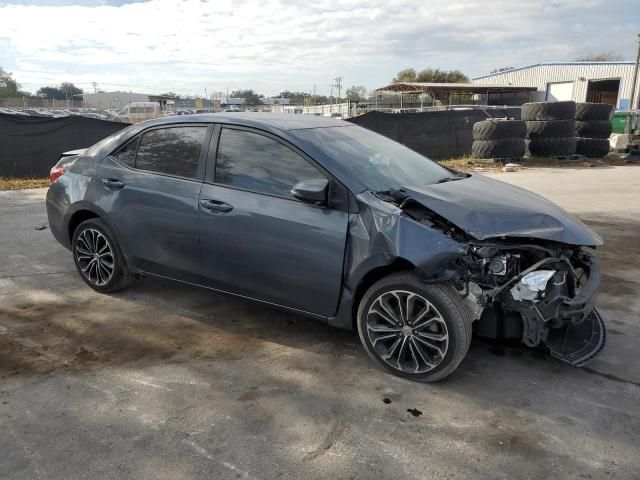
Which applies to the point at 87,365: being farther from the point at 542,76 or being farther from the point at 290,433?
the point at 542,76

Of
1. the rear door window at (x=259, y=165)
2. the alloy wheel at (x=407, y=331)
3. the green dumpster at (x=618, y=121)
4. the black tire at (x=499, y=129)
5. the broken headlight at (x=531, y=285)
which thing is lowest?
the alloy wheel at (x=407, y=331)

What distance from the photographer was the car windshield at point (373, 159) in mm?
3605

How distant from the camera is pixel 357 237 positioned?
10.8ft

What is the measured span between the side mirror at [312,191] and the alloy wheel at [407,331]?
73cm

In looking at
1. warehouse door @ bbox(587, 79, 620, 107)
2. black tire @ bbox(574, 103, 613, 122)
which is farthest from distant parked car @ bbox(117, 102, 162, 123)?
Answer: warehouse door @ bbox(587, 79, 620, 107)

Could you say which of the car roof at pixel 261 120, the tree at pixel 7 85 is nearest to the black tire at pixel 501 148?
the car roof at pixel 261 120

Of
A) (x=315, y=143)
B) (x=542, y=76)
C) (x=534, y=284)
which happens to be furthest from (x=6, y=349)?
(x=542, y=76)

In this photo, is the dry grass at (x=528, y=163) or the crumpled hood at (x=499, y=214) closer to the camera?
the crumpled hood at (x=499, y=214)

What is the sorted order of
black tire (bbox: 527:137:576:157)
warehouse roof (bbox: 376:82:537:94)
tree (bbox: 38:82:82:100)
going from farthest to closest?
tree (bbox: 38:82:82:100)
warehouse roof (bbox: 376:82:537:94)
black tire (bbox: 527:137:576:157)

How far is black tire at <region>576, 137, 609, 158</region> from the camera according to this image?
17.6 m

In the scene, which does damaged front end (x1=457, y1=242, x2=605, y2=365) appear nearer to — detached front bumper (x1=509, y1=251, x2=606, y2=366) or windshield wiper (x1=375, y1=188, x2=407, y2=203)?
detached front bumper (x1=509, y1=251, x2=606, y2=366)

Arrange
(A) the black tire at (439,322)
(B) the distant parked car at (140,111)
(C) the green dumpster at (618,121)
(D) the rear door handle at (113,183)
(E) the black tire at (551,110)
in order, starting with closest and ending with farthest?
(A) the black tire at (439,322) < (D) the rear door handle at (113,183) < (E) the black tire at (551,110) < (C) the green dumpster at (618,121) < (B) the distant parked car at (140,111)

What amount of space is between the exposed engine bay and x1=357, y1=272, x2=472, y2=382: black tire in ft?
0.32

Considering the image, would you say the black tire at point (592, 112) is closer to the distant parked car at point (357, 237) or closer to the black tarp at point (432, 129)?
the black tarp at point (432, 129)
